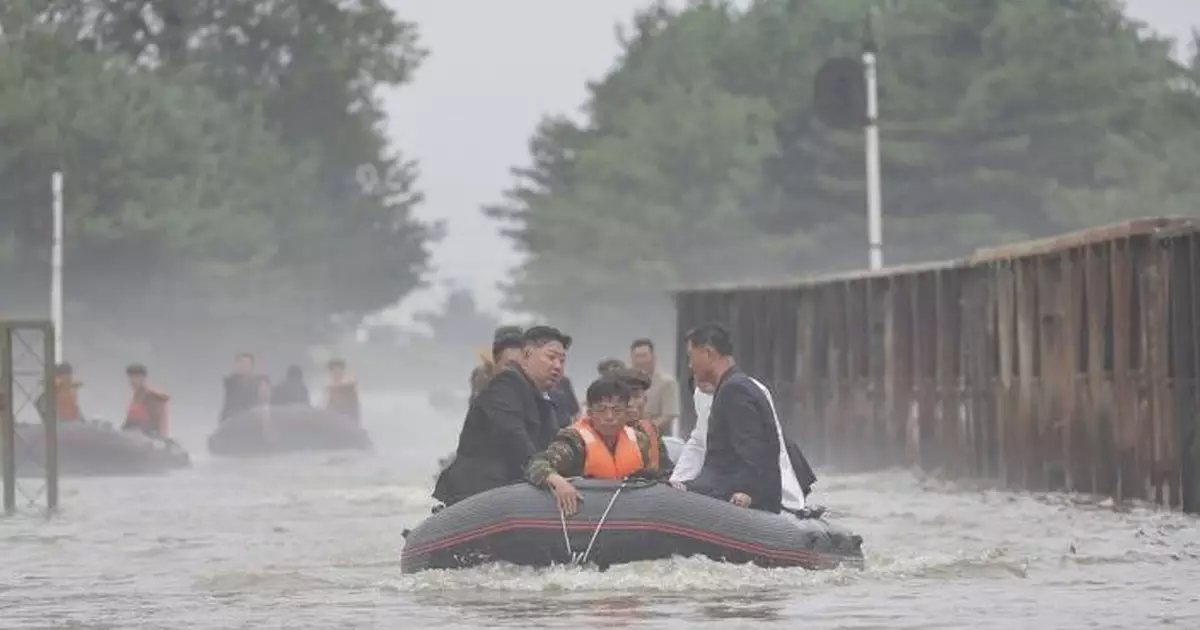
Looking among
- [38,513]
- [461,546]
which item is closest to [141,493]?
[38,513]

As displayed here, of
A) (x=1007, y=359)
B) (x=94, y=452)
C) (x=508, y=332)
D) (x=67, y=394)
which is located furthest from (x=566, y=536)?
(x=67, y=394)

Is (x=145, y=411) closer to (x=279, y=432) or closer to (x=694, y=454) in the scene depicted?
(x=279, y=432)

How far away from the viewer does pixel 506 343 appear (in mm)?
24328

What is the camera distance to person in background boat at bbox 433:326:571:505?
2162cm

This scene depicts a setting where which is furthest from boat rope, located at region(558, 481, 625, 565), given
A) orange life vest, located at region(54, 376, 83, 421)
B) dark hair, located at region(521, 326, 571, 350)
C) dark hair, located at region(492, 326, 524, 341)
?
orange life vest, located at region(54, 376, 83, 421)

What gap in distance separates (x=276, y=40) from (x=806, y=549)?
86965mm

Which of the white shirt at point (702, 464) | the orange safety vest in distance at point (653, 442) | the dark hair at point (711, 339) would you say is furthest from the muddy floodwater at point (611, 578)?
the dark hair at point (711, 339)

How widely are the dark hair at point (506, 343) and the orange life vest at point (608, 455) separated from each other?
2237 mm

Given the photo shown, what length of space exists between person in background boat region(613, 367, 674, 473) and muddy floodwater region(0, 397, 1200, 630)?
961mm

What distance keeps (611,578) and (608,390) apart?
3.79 ft

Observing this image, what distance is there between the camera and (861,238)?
9881cm

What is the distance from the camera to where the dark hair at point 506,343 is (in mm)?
24094

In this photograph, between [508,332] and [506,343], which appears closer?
Result: [506,343]

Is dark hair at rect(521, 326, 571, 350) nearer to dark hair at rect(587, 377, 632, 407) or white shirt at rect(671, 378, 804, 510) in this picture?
dark hair at rect(587, 377, 632, 407)
